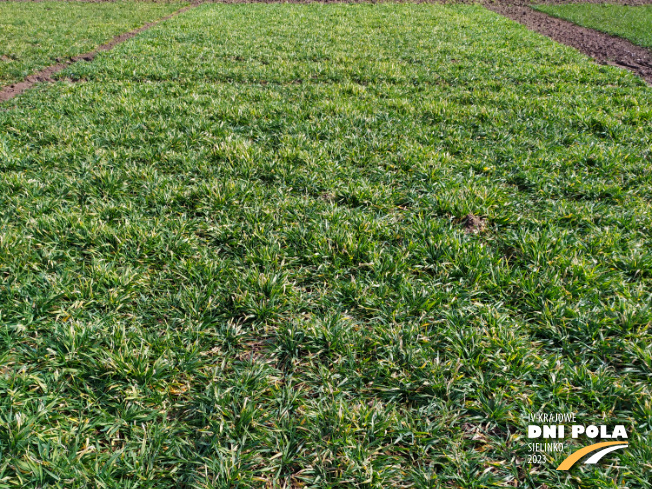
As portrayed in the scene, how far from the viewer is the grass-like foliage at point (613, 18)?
37.7ft

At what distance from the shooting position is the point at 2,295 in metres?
2.66

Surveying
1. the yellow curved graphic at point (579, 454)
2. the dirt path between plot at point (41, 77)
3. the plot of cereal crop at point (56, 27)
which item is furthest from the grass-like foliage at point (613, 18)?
the plot of cereal crop at point (56, 27)

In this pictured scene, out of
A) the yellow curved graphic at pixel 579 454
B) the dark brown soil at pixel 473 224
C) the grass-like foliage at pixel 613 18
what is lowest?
the yellow curved graphic at pixel 579 454

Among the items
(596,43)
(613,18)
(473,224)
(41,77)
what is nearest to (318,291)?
(473,224)

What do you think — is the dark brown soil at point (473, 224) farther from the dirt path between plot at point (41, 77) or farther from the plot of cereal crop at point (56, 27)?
the plot of cereal crop at point (56, 27)

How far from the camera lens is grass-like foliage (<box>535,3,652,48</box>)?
1149cm

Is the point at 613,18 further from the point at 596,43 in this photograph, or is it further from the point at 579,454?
the point at 579,454

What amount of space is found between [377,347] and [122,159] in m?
4.12

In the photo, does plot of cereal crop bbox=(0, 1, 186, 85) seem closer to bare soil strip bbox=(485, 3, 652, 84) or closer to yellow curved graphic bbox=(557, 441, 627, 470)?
yellow curved graphic bbox=(557, 441, 627, 470)

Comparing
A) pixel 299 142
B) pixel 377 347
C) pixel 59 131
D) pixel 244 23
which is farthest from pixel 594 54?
pixel 59 131

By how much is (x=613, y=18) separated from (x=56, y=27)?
2136 cm

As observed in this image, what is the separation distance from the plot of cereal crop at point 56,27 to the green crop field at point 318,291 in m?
4.12

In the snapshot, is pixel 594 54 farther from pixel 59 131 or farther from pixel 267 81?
pixel 59 131

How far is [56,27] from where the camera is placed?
40.0 feet
